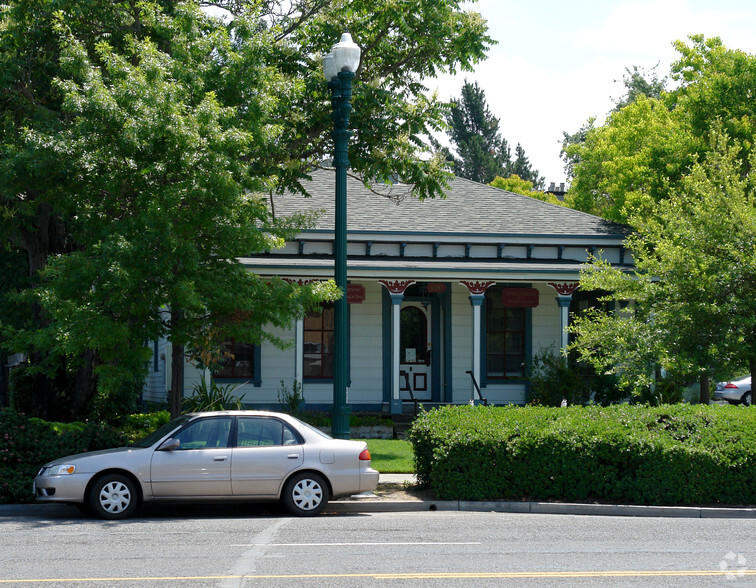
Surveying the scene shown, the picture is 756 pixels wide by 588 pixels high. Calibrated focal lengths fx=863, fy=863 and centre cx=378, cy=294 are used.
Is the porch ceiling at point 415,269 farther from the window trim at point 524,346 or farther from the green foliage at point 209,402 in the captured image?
the green foliage at point 209,402

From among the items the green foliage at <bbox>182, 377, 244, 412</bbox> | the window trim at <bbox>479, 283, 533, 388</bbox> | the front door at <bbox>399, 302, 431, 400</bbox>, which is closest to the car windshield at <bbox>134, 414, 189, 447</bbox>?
the green foliage at <bbox>182, 377, 244, 412</bbox>

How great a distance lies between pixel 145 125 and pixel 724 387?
28.2 m

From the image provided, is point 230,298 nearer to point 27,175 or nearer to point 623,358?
point 27,175

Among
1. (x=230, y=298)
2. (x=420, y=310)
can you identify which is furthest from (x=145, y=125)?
(x=420, y=310)

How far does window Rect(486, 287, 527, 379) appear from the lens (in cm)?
2316

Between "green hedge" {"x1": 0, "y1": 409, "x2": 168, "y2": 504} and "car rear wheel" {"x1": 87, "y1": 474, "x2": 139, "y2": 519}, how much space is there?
1.80 metres

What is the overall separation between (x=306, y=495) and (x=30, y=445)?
434cm

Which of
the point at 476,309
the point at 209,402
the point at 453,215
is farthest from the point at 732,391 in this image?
the point at 209,402

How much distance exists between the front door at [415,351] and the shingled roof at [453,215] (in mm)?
2293

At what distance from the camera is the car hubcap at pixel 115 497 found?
10812 mm

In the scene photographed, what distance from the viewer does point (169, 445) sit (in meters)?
11.0

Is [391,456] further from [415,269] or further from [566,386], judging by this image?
[566,386]

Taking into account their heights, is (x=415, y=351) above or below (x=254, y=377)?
above

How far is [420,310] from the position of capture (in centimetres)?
2348
